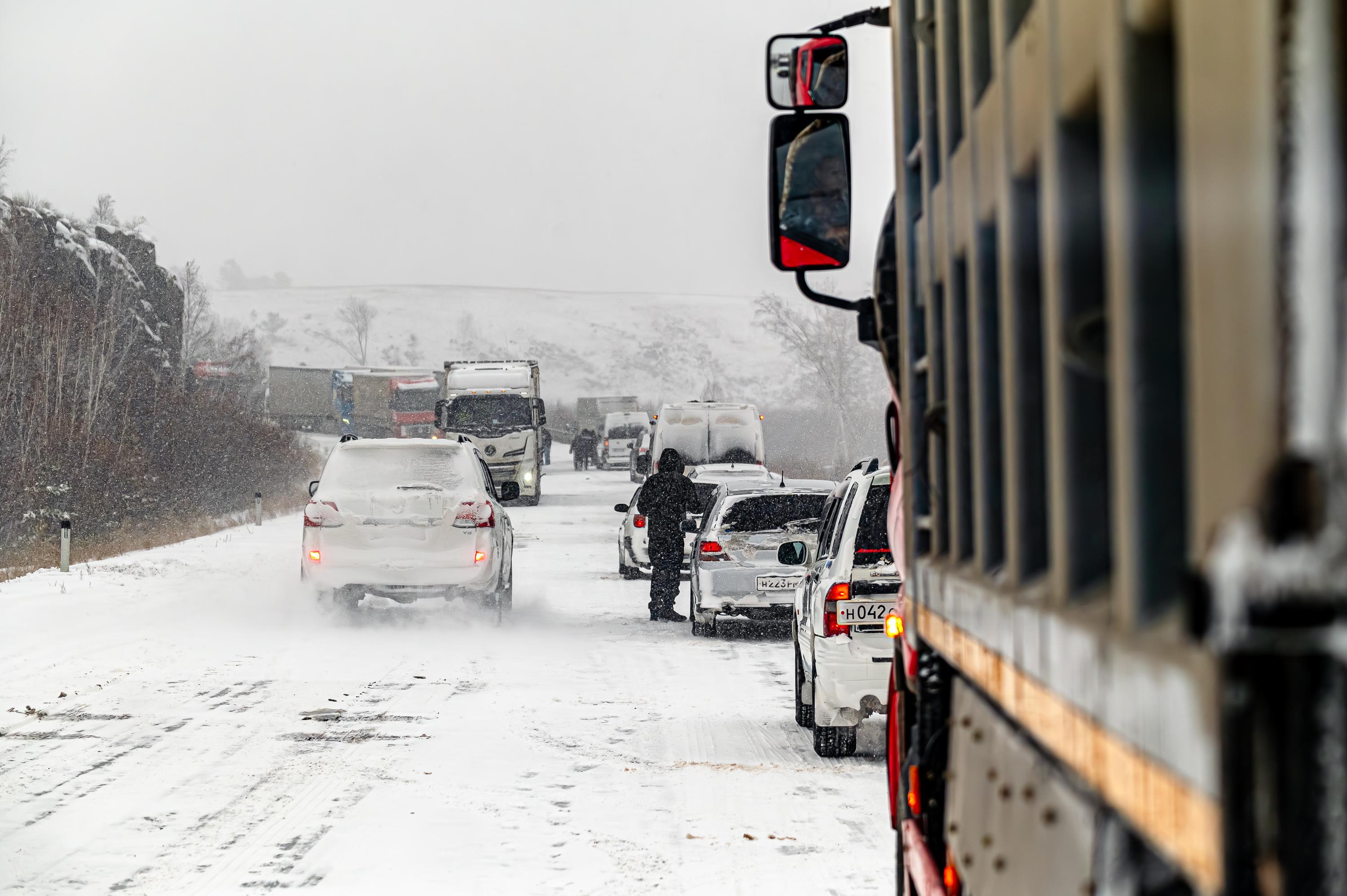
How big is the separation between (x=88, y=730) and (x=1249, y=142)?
924 cm

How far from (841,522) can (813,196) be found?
15.8 feet

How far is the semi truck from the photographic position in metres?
1.14

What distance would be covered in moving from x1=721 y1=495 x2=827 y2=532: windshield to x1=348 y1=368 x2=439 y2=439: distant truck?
5089cm

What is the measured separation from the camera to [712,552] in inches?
545

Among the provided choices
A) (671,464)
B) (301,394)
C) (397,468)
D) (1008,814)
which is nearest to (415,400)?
(301,394)

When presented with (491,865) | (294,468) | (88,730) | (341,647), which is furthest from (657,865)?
(294,468)

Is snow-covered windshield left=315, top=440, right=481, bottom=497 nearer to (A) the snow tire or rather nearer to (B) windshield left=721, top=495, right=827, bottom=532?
(B) windshield left=721, top=495, right=827, bottom=532

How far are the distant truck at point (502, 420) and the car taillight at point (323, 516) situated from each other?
2147 centimetres

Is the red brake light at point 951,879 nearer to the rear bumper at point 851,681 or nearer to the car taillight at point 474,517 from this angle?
the rear bumper at point 851,681

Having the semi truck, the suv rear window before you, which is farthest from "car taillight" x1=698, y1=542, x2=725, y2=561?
the semi truck

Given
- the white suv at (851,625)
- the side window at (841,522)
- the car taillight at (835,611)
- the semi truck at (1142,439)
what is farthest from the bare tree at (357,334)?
the semi truck at (1142,439)

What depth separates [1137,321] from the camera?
1.59 meters

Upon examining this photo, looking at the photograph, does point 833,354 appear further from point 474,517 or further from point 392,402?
point 474,517

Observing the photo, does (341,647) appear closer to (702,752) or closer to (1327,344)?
(702,752)
